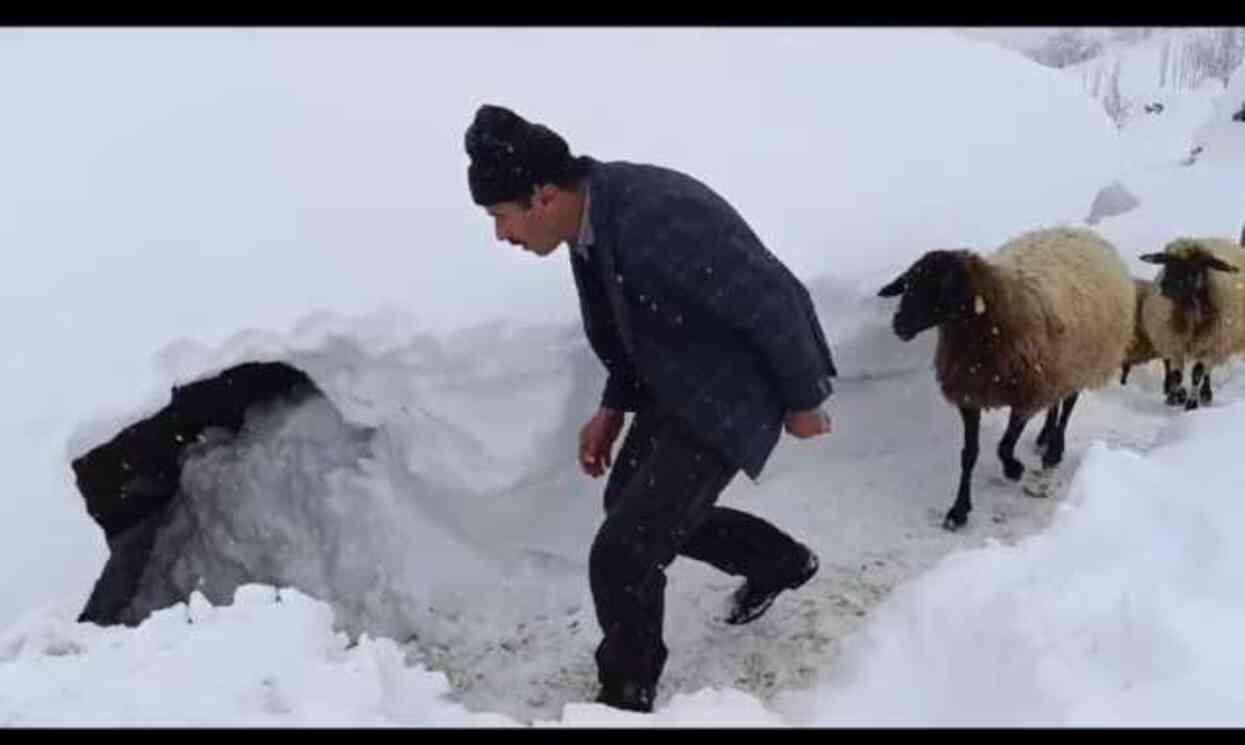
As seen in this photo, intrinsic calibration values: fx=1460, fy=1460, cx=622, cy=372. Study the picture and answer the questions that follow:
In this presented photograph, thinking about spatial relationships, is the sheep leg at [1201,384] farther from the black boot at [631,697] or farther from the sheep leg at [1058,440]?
the black boot at [631,697]

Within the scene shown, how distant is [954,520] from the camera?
18.3ft

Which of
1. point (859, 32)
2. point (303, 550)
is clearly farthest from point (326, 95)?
point (859, 32)

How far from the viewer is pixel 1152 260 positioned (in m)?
7.15

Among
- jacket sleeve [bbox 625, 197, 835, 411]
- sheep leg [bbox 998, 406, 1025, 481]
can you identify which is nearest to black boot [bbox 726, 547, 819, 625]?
jacket sleeve [bbox 625, 197, 835, 411]

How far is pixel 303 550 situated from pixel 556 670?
123cm

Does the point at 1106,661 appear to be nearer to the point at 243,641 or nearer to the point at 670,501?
the point at 670,501

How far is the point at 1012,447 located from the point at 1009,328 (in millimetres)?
550

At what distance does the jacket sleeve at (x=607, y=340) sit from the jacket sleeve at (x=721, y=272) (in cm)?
29

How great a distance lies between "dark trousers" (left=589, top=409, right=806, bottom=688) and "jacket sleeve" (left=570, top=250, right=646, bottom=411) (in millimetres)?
98

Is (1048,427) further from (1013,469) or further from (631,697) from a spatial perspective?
(631,697)

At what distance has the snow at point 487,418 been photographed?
10.9ft

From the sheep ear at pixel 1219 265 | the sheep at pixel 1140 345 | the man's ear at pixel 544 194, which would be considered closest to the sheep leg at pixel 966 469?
the sheep at pixel 1140 345

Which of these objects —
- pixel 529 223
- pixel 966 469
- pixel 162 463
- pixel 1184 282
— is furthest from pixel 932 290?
pixel 162 463

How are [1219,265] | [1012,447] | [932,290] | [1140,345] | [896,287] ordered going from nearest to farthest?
[932,290]
[896,287]
[1012,447]
[1219,265]
[1140,345]
